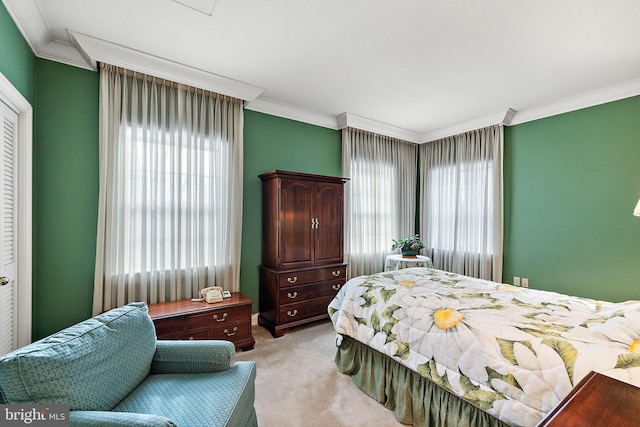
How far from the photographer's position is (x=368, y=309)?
225 cm

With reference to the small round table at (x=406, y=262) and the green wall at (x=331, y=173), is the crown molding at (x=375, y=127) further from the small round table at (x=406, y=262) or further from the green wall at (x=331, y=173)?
the small round table at (x=406, y=262)

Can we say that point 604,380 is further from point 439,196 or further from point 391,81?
point 439,196

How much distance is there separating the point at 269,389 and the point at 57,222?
2253 millimetres

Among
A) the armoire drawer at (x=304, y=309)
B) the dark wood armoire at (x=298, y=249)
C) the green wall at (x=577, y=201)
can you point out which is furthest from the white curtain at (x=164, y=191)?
the green wall at (x=577, y=201)

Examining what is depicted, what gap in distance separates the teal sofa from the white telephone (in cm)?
109

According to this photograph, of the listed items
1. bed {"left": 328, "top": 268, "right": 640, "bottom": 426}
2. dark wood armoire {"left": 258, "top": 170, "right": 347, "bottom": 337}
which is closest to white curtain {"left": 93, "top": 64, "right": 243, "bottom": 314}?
dark wood armoire {"left": 258, "top": 170, "right": 347, "bottom": 337}

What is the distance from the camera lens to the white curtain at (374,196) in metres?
4.29

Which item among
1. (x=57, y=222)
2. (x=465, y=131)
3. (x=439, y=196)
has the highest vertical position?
(x=465, y=131)

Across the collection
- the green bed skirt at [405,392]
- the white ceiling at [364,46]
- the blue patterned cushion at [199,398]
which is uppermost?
the white ceiling at [364,46]

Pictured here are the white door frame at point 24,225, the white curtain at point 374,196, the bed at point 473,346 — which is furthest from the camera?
the white curtain at point 374,196

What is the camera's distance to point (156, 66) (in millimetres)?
2674

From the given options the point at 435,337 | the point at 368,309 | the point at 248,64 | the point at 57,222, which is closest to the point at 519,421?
the point at 435,337

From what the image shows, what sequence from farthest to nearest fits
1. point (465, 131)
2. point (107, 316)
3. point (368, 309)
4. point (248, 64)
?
point (465, 131)
point (248, 64)
point (368, 309)
point (107, 316)

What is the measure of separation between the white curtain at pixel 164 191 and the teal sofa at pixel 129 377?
3.91 feet
